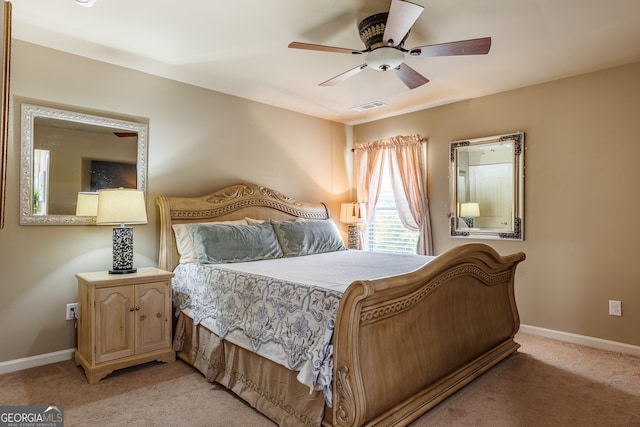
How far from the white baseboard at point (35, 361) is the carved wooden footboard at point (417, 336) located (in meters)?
2.39

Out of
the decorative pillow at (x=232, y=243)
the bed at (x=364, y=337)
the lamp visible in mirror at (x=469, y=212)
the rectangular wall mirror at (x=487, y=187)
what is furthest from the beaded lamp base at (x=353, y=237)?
the decorative pillow at (x=232, y=243)

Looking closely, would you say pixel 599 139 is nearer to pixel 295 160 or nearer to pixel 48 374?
pixel 295 160

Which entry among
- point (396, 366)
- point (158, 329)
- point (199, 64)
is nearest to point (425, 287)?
point (396, 366)

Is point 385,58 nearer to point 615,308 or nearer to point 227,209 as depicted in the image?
point 227,209

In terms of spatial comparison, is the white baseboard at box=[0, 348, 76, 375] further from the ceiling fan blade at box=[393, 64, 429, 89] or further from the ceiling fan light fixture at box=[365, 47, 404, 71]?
the ceiling fan blade at box=[393, 64, 429, 89]

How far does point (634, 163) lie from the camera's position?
3240mm

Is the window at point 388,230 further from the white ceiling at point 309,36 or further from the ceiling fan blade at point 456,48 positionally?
the ceiling fan blade at point 456,48

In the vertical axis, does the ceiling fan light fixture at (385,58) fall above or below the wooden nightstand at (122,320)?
above

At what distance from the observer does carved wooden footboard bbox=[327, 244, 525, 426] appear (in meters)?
1.77

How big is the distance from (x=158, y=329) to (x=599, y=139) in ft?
13.6

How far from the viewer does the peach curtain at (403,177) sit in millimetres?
4598

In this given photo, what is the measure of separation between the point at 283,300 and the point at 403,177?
3.01 m

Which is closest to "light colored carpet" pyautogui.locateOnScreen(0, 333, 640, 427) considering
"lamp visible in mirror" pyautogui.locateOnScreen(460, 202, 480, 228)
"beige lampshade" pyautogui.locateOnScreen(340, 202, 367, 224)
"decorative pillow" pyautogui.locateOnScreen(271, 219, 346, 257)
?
"decorative pillow" pyautogui.locateOnScreen(271, 219, 346, 257)

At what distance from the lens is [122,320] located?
277 centimetres
